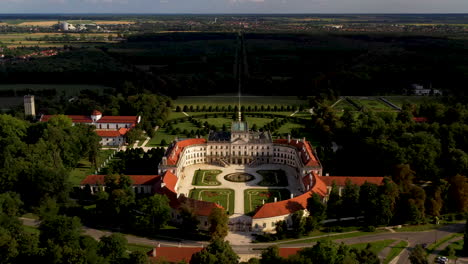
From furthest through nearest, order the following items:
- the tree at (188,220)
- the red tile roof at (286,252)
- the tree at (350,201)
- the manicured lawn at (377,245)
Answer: the tree at (350,201) < the tree at (188,220) < the manicured lawn at (377,245) < the red tile roof at (286,252)

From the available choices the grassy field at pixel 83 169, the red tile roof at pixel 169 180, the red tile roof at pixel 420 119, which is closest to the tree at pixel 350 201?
the red tile roof at pixel 169 180

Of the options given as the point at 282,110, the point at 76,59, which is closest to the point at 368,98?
the point at 282,110

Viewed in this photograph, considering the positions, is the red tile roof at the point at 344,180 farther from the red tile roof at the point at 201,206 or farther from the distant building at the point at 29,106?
the distant building at the point at 29,106

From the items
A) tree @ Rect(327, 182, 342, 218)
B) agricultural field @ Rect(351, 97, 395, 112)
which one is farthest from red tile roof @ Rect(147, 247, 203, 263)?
agricultural field @ Rect(351, 97, 395, 112)

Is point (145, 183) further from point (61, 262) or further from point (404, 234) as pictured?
point (404, 234)

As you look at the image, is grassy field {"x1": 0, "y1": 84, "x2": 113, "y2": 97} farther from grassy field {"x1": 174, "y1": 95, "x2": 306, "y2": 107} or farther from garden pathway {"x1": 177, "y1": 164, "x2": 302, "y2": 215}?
garden pathway {"x1": 177, "y1": 164, "x2": 302, "y2": 215}

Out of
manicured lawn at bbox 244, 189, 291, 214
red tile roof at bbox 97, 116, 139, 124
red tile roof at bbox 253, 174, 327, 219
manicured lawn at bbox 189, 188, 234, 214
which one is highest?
red tile roof at bbox 97, 116, 139, 124
